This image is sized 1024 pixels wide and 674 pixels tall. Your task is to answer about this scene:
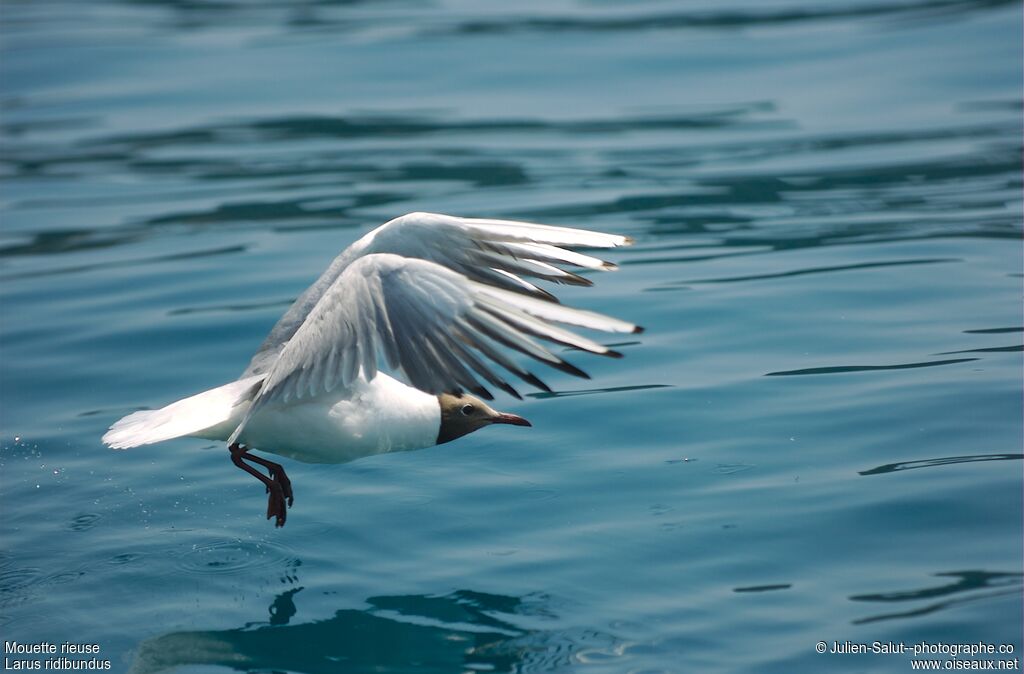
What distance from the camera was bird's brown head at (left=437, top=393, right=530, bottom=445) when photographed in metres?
6.20

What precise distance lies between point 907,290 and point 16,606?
633 centimetres

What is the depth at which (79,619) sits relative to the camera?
215 inches

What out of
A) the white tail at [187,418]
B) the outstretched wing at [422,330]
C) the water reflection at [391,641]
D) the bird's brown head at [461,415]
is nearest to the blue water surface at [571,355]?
the water reflection at [391,641]

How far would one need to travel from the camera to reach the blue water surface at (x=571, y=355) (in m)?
5.41

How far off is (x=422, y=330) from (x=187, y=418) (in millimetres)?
1274

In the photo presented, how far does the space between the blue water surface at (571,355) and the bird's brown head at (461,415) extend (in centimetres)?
46

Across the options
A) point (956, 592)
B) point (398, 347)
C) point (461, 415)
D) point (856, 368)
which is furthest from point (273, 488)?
point (856, 368)

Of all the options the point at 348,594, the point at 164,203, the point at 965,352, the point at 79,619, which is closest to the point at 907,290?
the point at 965,352

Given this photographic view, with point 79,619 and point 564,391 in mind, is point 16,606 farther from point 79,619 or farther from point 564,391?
point 564,391

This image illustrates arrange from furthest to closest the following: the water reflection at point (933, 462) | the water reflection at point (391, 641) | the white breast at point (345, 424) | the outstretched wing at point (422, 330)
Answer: the water reflection at point (933, 462) → the white breast at point (345, 424) → the water reflection at point (391, 641) → the outstretched wing at point (422, 330)

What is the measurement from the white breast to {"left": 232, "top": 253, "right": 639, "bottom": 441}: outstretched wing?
47 cm

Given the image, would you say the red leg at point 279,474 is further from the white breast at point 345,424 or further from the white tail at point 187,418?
the white tail at point 187,418

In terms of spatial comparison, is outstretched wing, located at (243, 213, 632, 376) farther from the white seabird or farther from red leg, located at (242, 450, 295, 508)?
red leg, located at (242, 450, 295, 508)

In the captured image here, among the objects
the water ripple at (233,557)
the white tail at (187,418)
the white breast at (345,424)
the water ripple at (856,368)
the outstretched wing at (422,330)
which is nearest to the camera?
the outstretched wing at (422,330)
